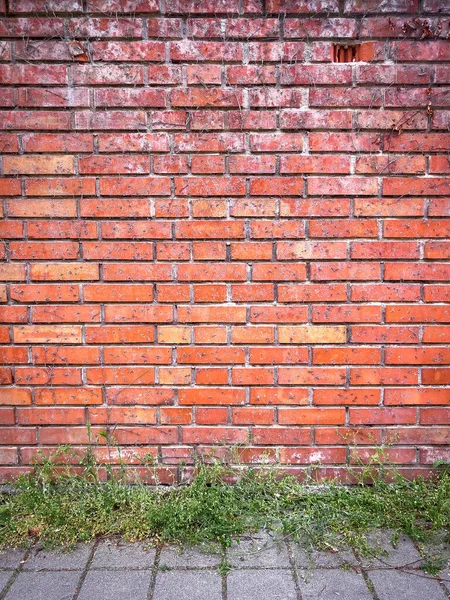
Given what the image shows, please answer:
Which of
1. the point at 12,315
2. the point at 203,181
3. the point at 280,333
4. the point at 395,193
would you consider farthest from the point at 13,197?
the point at 395,193

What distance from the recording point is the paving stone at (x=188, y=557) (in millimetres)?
2162

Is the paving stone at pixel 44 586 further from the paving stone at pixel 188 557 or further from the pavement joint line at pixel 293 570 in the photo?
the pavement joint line at pixel 293 570

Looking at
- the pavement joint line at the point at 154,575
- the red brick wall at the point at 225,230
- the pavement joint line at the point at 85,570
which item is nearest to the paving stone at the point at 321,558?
the red brick wall at the point at 225,230

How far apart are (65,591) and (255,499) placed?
0.90m

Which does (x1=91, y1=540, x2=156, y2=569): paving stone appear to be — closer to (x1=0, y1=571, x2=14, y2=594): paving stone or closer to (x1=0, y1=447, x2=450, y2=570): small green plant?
(x1=0, y1=447, x2=450, y2=570): small green plant

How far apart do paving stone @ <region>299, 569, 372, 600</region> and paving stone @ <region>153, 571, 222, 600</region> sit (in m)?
0.34

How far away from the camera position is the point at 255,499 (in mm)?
2477

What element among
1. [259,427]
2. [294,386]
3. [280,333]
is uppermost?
[280,333]

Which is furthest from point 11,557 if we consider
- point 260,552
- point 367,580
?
point 367,580

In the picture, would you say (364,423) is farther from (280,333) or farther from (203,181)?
(203,181)

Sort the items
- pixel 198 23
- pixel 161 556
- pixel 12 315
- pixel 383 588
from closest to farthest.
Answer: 1. pixel 383 588
2. pixel 161 556
3. pixel 198 23
4. pixel 12 315

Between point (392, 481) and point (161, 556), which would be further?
point (392, 481)

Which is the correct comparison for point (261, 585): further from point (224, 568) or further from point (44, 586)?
point (44, 586)

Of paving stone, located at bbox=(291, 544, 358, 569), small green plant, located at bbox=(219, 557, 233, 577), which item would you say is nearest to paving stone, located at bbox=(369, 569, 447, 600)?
paving stone, located at bbox=(291, 544, 358, 569)
